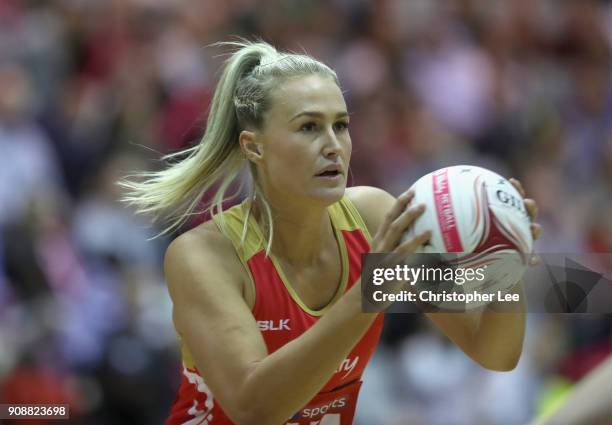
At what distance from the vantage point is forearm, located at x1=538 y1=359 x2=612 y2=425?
2.99 meters

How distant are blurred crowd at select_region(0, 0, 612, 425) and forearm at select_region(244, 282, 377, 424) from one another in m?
3.37

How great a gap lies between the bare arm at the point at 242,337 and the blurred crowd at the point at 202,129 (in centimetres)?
281

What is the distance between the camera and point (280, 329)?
4.23m

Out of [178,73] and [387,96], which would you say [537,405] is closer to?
[387,96]

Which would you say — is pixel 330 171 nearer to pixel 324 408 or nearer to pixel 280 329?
pixel 280 329

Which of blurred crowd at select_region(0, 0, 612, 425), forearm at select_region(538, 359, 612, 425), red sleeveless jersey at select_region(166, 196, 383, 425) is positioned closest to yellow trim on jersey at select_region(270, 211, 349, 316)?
red sleeveless jersey at select_region(166, 196, 383, 425)

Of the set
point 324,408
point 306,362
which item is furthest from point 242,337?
point 324,408

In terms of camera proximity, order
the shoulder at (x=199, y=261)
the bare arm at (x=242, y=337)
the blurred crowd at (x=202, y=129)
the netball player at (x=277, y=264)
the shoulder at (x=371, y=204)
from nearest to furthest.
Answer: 1. the bare arm at (x=242, y=337)
2. the netball player at (x=277, y=264)
3. the shoulder at (x=199, y=261)
4. the shoulder at (x=371, y=204)
5. the blurred crowd at (x=202, y=129)

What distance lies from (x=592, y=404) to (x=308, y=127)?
5.52 ft

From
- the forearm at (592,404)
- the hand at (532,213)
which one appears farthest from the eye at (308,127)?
the forearm at (592,404)

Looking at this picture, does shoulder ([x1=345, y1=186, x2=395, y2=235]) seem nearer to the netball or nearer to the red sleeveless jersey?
the red sleeveless jersey

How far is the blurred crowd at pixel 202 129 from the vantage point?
796 centimetres

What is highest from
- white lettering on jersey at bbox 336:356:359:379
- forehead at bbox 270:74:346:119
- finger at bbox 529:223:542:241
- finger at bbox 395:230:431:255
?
forehead at bbox 270:74:346:119

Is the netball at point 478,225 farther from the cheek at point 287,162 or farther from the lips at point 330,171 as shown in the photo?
the cheek at point 287,162
